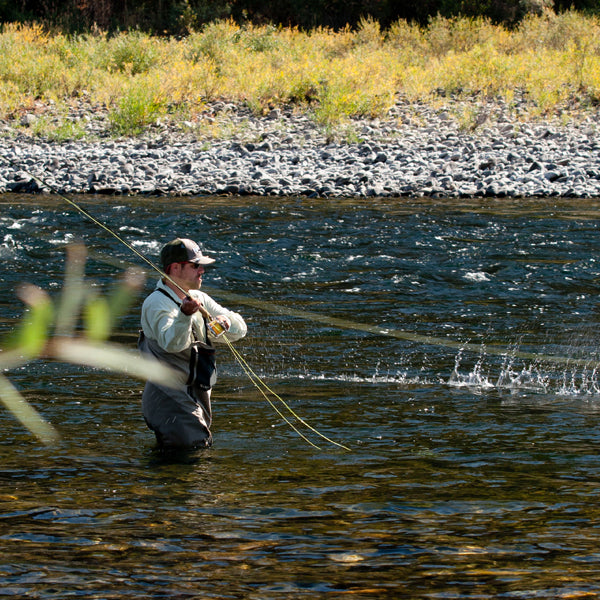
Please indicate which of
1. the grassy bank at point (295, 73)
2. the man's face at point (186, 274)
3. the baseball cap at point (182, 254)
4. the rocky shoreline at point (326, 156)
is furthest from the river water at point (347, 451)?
the grassy bank at point (295, 73)

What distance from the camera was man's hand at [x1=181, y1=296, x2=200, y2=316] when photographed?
432 cm

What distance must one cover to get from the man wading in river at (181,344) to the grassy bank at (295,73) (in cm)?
1456

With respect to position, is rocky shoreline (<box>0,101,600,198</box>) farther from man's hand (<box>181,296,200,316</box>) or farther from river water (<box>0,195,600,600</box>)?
man's hand (<box>181,296,200,316</box>)

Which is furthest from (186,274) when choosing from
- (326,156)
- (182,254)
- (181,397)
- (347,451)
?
(326,156)

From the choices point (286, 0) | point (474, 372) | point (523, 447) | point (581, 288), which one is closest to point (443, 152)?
point (581, 288)

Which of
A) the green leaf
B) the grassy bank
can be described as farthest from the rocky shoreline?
the green leaf

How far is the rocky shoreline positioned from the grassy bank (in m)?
0.53

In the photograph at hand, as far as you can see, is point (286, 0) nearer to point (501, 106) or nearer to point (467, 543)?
point (501, 106)

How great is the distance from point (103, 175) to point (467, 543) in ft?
44.4

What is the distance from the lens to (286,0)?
33344mm

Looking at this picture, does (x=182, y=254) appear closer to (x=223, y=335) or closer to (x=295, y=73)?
(x=223, y=335)

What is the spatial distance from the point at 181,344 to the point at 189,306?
0.23 metres

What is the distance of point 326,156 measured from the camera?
56.1 feet

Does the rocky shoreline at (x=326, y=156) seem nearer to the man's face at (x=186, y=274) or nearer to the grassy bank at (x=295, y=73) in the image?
the grassy bank at (x=295, y=73)
